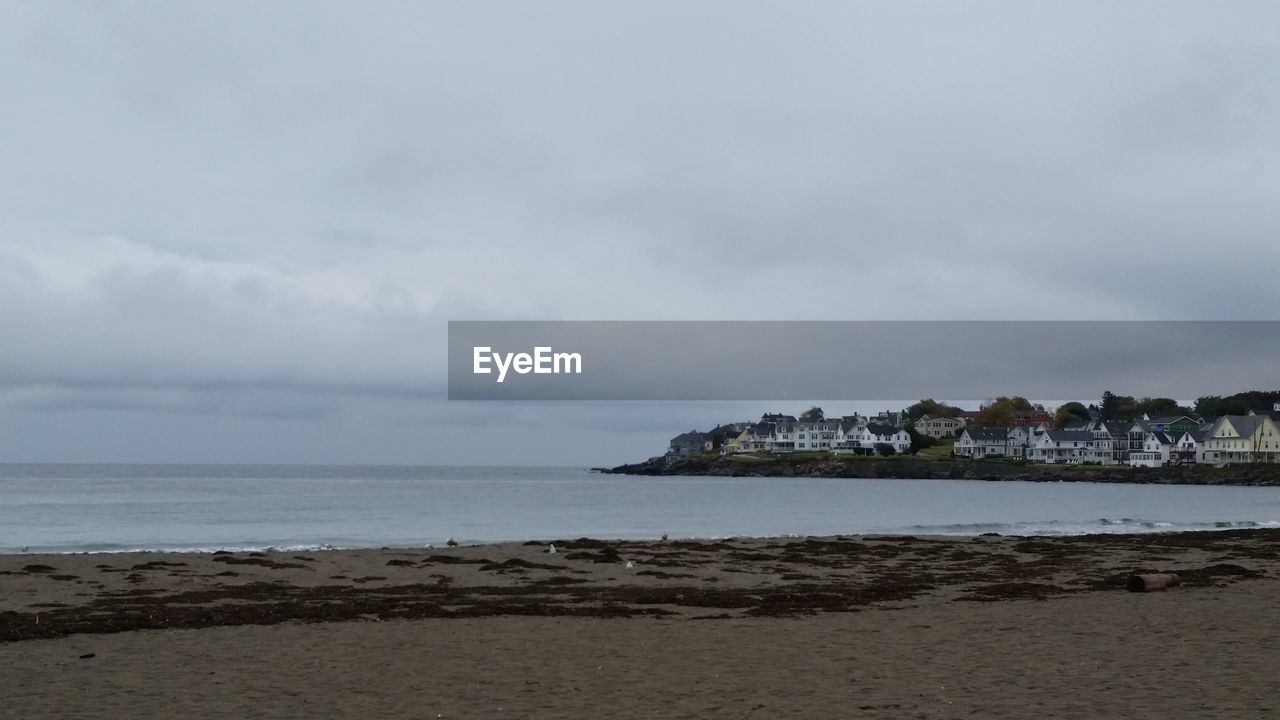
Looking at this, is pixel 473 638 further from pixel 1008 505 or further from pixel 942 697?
pixel 1008 505

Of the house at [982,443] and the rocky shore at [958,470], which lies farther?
the house at [982,443]

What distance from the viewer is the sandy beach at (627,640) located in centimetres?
1097

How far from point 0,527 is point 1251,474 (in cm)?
14025

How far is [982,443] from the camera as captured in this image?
603 ft

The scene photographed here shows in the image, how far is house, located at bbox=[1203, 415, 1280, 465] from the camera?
154 metres

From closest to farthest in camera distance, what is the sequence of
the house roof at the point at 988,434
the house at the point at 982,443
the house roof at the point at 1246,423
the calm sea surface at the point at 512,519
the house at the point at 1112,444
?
the calm sea surface at the point at 512,519, the house roof at the point at 1246,423, the house at the point at 1112,444, the house at the point at 982,443, the house roof at the point at 988,434

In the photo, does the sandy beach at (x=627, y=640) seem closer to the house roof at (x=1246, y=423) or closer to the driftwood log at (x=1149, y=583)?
the driftwood log at (x=1149, y=583)

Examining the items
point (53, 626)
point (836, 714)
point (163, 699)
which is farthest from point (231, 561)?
point (836, 714)

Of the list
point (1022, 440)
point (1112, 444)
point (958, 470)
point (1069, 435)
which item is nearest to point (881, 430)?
point (1022, 440)

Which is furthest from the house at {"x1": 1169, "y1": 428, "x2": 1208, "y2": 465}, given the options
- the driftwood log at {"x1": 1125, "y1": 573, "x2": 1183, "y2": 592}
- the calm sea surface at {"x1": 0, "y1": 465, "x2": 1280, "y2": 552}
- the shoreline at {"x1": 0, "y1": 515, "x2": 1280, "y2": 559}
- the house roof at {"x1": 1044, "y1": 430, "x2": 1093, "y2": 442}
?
the driftwood log at {"x1": 1125, "y1": 573, "x2": 1183, "y2": 592}

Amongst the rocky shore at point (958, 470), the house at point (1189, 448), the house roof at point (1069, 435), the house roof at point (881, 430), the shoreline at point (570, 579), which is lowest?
the rocky shore at point (958, 470)

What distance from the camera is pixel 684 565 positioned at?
28.3 m

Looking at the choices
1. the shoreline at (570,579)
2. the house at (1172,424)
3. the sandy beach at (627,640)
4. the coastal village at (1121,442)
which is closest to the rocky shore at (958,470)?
the coastal village at (1121,442)

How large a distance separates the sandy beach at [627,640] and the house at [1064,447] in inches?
6172
